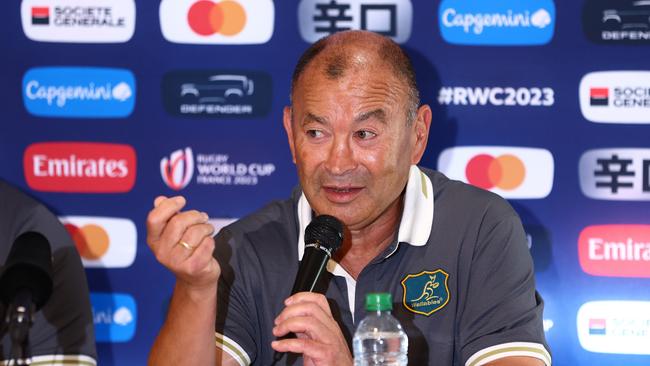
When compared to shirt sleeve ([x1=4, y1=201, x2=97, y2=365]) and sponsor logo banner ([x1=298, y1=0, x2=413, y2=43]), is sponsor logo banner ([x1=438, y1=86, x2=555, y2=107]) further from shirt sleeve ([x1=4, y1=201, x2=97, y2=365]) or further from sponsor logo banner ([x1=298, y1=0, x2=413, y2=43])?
shirt sleeve ([x1=4, y1=201, x2=97, y2=365])

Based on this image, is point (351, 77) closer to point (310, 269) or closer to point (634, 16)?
point (310, 269)

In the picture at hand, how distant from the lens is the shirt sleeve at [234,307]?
2.23 metres

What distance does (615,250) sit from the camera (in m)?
3.29

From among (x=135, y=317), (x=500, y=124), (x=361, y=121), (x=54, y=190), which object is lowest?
(x=135, y=317)

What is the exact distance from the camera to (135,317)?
3.45m

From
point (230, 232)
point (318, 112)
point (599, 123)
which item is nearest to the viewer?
point (318, 112)

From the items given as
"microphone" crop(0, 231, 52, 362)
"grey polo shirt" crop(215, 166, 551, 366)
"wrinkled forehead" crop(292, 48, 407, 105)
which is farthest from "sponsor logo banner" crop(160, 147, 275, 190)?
"microphone" crop(0, 231, 52, 362)

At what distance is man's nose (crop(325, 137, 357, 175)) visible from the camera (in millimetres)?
2156

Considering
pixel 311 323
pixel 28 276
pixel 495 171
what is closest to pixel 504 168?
pixel 495 171

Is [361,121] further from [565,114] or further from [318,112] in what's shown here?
[565,114]

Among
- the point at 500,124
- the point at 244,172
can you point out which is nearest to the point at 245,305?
the point at 244,172

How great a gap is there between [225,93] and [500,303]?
1552 millimetres

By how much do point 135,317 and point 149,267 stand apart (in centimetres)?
19

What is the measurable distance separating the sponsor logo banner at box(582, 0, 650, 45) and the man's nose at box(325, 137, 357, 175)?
1.47 m
